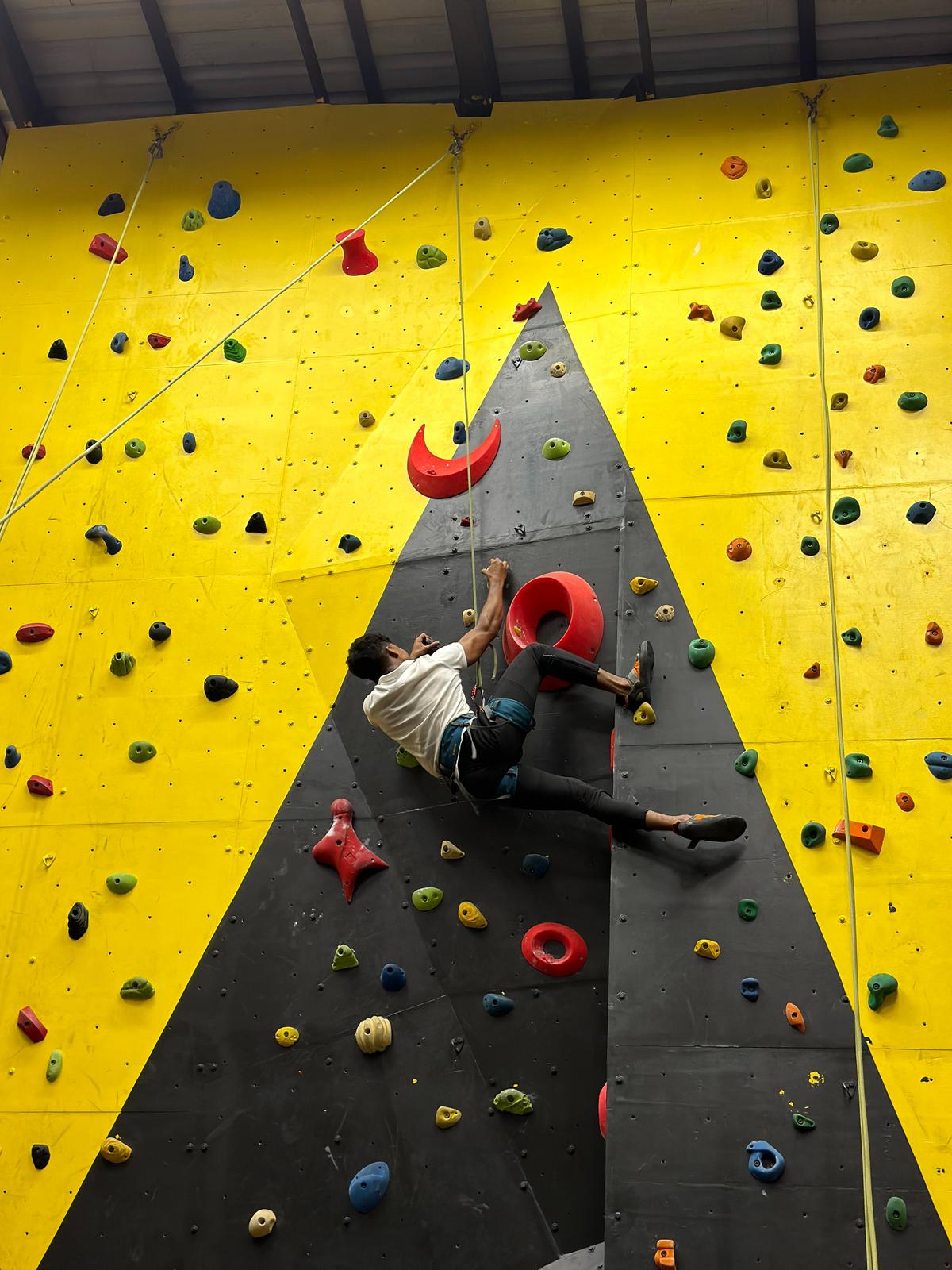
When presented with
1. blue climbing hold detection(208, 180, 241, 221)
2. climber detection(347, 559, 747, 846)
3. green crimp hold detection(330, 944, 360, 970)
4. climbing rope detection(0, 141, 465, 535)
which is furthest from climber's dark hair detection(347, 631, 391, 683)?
blue climbing hold detection(208, 180, 241, 221)

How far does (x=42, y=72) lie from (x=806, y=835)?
5.03 meters

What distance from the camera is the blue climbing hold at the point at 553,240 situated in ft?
16.6

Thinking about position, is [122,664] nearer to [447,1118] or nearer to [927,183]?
[447,1118]

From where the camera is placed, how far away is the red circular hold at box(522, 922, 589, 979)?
3824mm

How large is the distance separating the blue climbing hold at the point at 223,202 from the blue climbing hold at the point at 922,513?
325 centimetres

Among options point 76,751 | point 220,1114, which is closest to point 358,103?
point 76,751

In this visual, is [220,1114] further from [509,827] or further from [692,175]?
[692,175]

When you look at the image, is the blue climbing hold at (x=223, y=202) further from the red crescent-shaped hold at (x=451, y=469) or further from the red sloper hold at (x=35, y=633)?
the red sloper hold at (x=35, y=633)

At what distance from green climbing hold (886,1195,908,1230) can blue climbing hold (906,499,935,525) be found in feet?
6.58

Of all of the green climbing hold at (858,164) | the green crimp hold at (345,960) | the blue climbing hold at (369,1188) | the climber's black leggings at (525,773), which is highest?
the green climbing hold at (858,164)

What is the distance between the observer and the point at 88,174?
5836 mm

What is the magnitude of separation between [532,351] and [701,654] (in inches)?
57.9

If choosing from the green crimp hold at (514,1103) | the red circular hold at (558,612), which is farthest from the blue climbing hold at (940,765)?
the green crimp hold at (514,1103)

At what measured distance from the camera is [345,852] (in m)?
4.14
